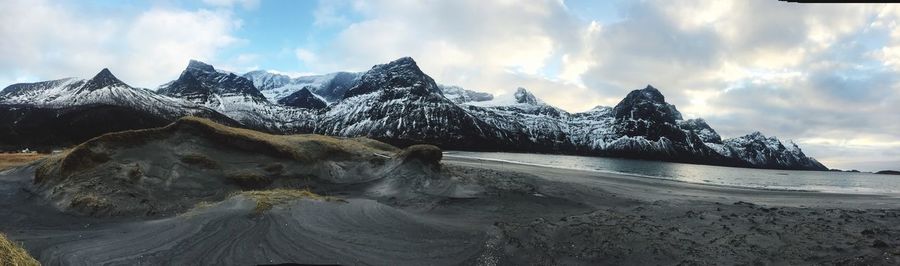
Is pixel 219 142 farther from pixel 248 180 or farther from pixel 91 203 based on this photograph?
pixel 91 203

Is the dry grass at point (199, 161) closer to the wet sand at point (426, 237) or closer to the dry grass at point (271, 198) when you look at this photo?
the wet sand at point (426, 237)

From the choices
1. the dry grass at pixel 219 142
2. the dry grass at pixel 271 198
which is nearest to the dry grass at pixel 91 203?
the dry grass at pixel 219 142

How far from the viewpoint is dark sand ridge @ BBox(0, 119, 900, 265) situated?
611 inches

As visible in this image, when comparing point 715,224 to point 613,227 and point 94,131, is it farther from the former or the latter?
point 94,131

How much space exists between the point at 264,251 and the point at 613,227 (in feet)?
44.2

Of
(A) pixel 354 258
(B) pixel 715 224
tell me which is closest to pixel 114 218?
(A) pixel 354 258

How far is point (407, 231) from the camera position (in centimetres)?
1873

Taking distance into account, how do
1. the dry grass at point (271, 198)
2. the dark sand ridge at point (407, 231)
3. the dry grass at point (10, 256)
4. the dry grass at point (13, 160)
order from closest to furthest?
the dry grass at point (10, 256), the dark sand ridge at point (407, 231), the dry grass at point (271, 198), the dry grass at point (13, 160)

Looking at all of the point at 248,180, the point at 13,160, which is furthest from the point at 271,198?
the point at 13,160

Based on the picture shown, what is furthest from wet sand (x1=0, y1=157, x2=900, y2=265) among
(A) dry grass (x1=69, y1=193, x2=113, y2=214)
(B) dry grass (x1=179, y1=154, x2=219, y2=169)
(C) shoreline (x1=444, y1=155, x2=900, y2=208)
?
(C) shoreline (x1=444, y1=155, x2=900, y2=208)

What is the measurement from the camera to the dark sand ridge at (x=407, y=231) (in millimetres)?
15516

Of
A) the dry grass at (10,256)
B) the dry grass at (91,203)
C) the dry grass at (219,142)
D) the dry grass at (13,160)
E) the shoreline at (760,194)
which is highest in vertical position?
the dry grass at (219,142)

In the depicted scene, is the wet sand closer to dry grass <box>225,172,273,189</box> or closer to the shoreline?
dry grass <box>225,172,273,189</box>

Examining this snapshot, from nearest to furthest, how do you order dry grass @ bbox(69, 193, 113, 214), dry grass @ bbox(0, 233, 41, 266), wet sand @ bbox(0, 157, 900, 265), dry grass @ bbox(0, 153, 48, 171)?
1. dry grass @ bbox(0, 233, 41, 266)
2. wet sand @ bbox(0, 157, 900, 265)
3. dry grass @ bbox(69, 193, 113, 214)
4. dry grass @ bbox(0, 153, 48, 171)
